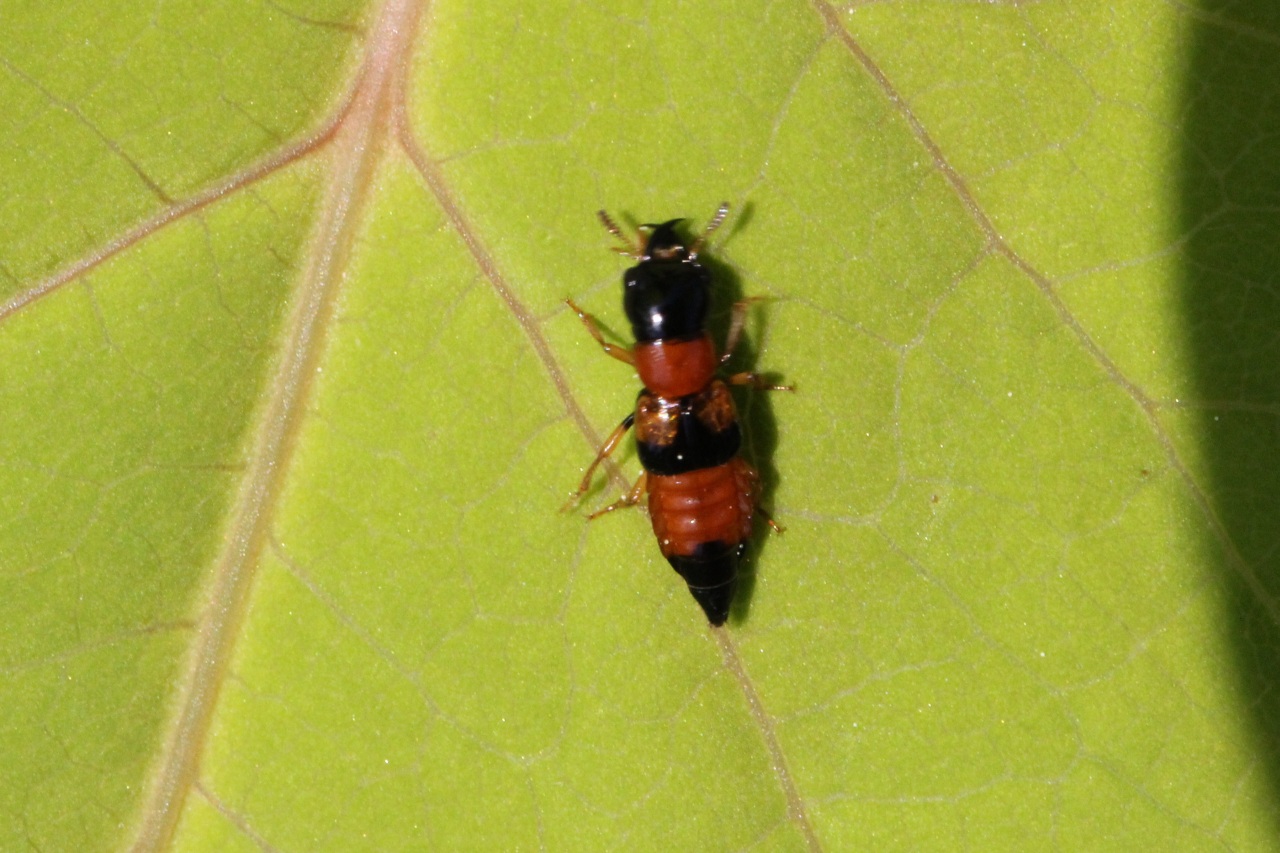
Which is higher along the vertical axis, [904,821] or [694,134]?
[694,134]

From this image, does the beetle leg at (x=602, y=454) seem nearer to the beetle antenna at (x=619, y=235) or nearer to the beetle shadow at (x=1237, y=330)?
the beetle antenna at (x=619, y=235)

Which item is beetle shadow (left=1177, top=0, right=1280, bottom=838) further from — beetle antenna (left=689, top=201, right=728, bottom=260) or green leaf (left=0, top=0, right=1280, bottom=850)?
beetle antenna (left=689, top=201, right=728, bottom=260)

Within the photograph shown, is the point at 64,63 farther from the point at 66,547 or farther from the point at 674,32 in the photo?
the point at 674,32

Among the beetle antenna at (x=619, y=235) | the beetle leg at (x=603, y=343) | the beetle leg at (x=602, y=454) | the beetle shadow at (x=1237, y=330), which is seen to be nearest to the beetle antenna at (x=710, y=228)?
the beetle antenna at (x=619, y=235)

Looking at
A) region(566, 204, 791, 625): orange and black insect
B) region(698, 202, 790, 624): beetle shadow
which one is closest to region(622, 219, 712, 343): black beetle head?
region(566, 204, 791, 625): orange and black insect

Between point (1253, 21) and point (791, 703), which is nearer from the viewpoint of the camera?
point (1253, 21)

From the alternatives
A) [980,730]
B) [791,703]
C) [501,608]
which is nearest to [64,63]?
[501,608]
